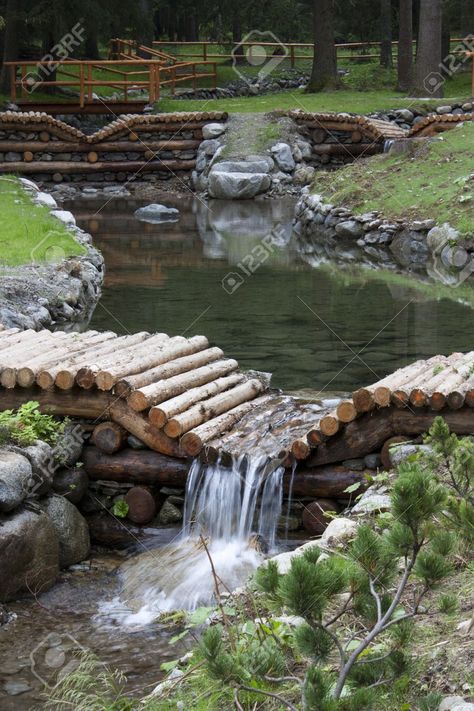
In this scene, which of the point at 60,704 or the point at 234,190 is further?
the point at 234,190

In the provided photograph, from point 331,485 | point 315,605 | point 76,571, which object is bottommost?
point 76,571

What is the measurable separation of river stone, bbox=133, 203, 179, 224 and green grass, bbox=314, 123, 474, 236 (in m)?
3.57

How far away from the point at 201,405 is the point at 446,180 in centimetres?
1491

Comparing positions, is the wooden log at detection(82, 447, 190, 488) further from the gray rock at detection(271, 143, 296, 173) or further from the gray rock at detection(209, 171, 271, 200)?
the gray rock at detection(271, 143, 296, 173)

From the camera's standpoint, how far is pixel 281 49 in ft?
153

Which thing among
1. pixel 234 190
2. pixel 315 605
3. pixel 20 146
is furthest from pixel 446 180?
pixel 315 605

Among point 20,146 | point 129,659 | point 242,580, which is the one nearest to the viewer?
point 129,659

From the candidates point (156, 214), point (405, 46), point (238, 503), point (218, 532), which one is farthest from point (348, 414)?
point (405, 46)

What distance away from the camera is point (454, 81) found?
38188mm

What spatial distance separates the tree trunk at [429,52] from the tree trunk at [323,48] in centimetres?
353

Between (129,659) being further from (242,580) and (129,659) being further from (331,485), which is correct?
(331,485)

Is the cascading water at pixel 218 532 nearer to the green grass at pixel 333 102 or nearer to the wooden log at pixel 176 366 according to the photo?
the wooden log at pixel 176 366

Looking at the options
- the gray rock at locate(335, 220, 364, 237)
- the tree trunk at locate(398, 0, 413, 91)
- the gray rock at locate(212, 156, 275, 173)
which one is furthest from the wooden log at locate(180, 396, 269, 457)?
the tree trunk at locate(398, 0, 413, 91)

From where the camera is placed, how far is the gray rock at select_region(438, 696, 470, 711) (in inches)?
176
